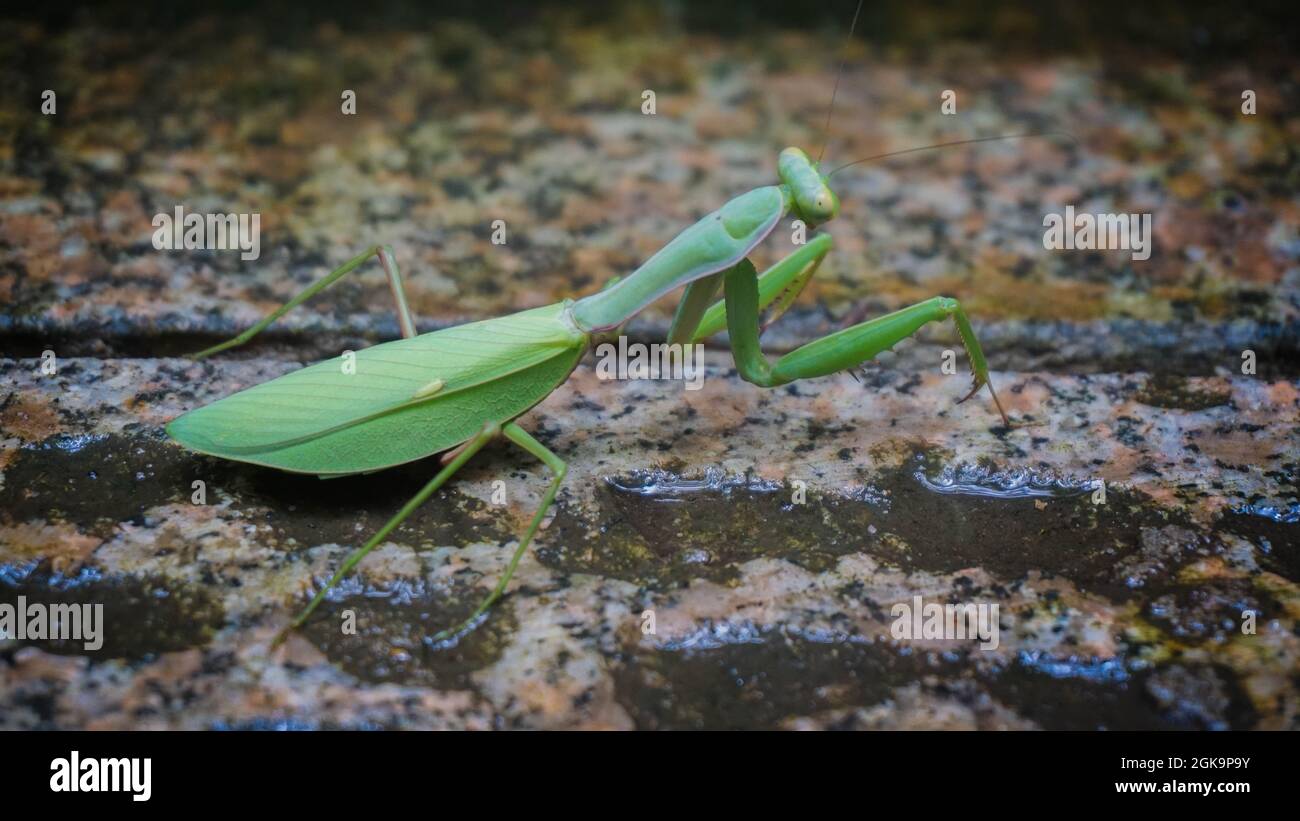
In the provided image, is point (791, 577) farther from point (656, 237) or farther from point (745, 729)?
point (656, 237)

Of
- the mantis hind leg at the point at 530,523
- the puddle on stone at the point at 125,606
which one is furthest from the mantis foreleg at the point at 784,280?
the puddle on stone at the point at 125,606

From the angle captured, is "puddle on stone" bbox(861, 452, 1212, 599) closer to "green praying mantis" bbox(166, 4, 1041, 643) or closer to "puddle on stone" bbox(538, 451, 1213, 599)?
"puddle on stone" bbox(538, 451, 1213, 599)

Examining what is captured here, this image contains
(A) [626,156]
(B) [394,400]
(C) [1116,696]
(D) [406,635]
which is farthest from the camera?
(A) [626,156]

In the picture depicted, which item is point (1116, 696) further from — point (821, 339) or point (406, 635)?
point (406, 635)

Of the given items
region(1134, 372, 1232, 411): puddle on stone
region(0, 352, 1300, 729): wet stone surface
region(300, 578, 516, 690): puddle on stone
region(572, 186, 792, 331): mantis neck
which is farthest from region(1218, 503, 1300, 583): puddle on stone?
region(300, 578, 516, 690): puddle on stone

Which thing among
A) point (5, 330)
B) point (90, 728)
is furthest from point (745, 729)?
point (5, 330)

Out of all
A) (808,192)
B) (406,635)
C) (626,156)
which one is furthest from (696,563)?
(626,156)
